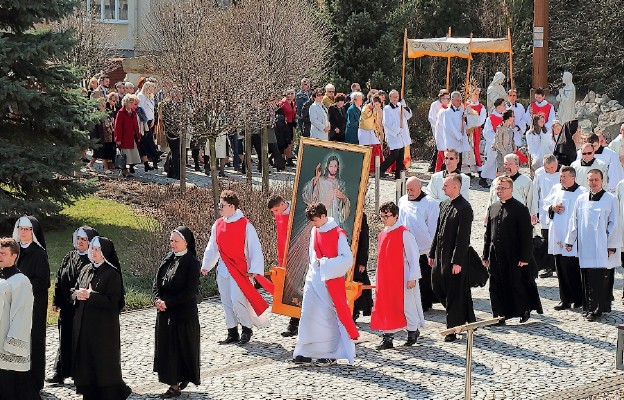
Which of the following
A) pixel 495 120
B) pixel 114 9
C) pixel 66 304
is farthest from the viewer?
pixel 114 9

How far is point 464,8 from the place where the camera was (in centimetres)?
3891

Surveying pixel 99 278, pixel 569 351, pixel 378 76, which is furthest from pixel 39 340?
pixel 378 76

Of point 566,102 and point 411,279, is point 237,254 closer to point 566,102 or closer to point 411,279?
point 411,279

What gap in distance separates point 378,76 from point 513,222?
1816 cm

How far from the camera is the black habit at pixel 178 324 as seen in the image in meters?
11.4

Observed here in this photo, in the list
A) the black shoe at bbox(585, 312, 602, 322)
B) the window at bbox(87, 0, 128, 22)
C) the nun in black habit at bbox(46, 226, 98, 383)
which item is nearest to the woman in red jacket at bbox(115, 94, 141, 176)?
the black shoe at bbox(585, 312, 602, 322)

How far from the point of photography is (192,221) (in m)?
17.9

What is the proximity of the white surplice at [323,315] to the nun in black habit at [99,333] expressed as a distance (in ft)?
6.97

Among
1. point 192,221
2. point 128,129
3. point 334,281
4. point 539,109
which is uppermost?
point 539,109

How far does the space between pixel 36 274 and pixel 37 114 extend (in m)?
7.33

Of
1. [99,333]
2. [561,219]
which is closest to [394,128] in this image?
[561,219]

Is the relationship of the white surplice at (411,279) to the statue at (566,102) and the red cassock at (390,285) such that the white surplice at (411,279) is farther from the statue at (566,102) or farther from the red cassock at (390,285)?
the statue at (566,102)

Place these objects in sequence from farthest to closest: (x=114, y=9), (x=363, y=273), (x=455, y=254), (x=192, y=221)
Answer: (x=114, y=9) < (x=192, y=221) < (x=363, y=273) < (x=455, y=254)

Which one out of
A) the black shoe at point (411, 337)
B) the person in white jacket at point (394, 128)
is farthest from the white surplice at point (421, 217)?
the person in white jacket at point (394, 128)
